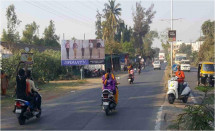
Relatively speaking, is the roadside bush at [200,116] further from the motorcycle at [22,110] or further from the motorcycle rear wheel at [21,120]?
the motorcycle rear wheel at [21,120]

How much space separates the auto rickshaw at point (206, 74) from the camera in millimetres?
21188

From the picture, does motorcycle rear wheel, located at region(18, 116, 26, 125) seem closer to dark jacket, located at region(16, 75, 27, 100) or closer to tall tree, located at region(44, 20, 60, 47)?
dark jacket, located at region(16, 75, 27, 100)

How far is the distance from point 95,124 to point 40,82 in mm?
16930

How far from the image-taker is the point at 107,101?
10406 millimetres

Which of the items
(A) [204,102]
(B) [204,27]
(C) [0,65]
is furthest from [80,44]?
(B) [204,27]

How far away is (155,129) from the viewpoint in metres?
8.28

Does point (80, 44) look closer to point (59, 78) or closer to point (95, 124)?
point (59, 78)

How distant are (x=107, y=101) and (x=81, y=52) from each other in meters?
23.9

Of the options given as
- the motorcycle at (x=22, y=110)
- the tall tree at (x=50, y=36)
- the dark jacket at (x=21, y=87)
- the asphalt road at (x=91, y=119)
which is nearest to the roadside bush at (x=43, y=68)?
the asphalt road at (x=91, y=119)

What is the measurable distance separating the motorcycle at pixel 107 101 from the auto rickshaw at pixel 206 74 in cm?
1225

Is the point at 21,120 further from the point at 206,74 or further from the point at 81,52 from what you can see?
the point at 81,52

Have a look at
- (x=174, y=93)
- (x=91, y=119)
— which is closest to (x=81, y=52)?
(x=174, y=93)

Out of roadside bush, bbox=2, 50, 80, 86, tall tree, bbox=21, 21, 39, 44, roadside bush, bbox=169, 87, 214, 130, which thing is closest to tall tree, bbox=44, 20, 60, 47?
tall tree, bbox=21, 21, 39, 44

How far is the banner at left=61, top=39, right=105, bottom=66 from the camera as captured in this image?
33094 mm
